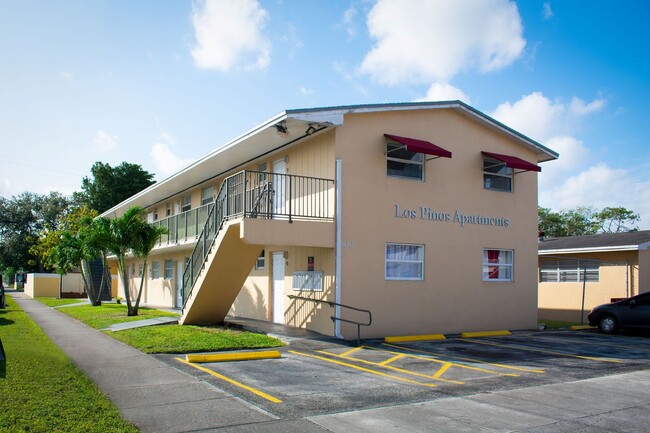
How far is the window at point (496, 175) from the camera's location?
1809 cm

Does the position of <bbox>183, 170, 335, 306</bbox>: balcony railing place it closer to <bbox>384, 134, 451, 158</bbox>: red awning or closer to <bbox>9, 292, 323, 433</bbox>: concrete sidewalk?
<bbox>384, 134, 451, 158</bbox>: red awning

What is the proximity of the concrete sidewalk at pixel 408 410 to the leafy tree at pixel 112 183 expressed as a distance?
171 ft

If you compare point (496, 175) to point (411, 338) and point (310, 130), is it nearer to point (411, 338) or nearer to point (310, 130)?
point (411, 338)

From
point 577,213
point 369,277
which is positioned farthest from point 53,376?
point 577,213

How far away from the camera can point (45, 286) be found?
132 ft

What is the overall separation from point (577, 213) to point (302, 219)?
171ft

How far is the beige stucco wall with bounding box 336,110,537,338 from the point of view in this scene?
14914 millimetres

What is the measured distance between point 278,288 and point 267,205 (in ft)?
14.5

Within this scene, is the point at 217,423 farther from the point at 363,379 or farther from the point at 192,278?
the point at 192,278

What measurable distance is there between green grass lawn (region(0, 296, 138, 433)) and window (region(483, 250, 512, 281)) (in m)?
12.4

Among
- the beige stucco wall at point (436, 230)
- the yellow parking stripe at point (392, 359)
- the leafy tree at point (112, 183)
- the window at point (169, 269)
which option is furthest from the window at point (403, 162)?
the leafy tree at point (112, 183)

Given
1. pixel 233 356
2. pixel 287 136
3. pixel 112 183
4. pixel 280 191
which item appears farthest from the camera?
pixel 112 183

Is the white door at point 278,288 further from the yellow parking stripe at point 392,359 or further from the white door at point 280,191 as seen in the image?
the yellow parking stripe at point 392,359

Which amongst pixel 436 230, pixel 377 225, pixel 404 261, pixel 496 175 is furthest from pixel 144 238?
pixel 496 175
